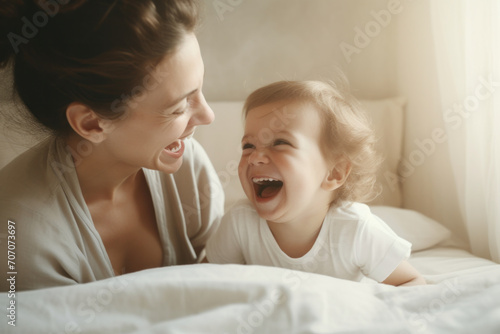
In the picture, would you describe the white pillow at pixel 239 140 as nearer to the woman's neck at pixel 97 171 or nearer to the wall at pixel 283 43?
the wall at pixel 283 43

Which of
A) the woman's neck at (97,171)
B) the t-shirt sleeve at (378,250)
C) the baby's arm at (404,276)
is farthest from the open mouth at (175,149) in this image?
the baby's arm at (404,276)

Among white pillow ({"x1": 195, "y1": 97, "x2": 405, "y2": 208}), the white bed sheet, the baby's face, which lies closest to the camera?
the white bed sheet

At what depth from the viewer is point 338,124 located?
3.77 ft

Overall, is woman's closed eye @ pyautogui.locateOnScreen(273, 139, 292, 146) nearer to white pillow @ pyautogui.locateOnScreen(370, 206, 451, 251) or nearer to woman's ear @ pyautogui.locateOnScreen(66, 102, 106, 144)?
woman's ear @ pyautogui.locateOnScreen(66, 102, 106, 144)

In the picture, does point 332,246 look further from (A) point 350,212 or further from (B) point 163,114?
(B) point 163,114

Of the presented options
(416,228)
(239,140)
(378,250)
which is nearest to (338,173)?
(378,250)

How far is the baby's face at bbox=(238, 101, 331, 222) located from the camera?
3.57 feet

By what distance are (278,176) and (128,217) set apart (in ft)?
1.46

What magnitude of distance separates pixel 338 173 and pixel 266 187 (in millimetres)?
193

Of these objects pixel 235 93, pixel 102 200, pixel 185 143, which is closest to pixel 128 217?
pixel 102 200

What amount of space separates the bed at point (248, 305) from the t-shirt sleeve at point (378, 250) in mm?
180

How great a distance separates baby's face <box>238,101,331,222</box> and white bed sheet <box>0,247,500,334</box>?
0.20 m

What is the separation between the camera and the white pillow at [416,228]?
1.44m

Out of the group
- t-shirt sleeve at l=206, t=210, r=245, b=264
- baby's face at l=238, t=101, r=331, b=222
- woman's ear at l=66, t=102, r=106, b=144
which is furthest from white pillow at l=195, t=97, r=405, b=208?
woman's ear at l=66, t=102, r=106, b=144
